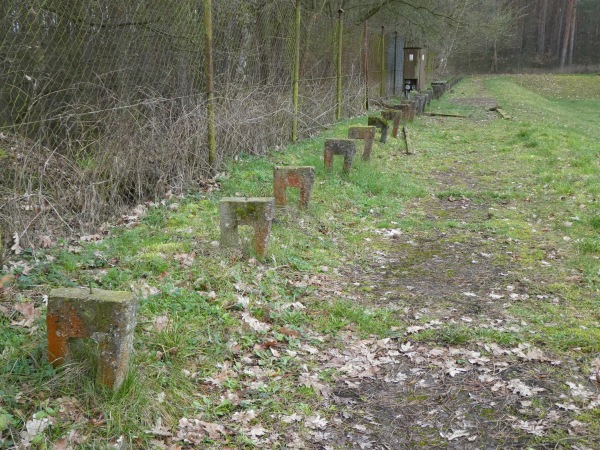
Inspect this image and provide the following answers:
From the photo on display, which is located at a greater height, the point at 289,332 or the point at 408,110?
the point at 408,110

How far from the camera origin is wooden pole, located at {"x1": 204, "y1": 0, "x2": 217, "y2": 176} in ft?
25.0

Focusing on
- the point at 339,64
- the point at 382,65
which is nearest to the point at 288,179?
the point at 339,64

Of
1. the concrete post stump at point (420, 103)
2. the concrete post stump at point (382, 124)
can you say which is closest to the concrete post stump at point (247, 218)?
the concrete post stump at point (382, 124)

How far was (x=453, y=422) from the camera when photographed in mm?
3312

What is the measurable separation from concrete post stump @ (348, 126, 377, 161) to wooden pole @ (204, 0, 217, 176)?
273cm

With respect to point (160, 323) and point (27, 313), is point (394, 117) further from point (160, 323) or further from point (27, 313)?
point (27, 313)

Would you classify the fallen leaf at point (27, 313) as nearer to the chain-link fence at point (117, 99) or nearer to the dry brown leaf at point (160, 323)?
the dry brown leaf at point (160, 323)

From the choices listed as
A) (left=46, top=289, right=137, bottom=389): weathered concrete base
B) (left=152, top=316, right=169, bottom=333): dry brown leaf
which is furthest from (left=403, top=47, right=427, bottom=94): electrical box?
(left=46, top=289, right=137, bottom=389): weathered concrete base

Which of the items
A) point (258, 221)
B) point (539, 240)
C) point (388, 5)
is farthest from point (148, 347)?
point (388, 5)

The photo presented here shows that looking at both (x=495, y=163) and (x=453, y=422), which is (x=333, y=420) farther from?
(x=495, y=163)

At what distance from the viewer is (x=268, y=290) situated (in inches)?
186

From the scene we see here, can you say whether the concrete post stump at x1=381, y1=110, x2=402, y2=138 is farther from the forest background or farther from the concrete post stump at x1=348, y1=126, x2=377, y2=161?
the concrete post stump at x1=348, y1=126, x2=377, y2=161

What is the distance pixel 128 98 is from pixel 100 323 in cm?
451

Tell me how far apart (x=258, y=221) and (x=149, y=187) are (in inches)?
87.4
